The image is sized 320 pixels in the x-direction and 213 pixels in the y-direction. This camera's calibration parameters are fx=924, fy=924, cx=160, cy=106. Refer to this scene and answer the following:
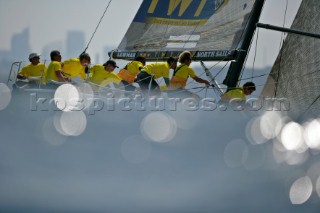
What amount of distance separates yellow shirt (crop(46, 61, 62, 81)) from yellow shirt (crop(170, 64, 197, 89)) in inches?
67.5

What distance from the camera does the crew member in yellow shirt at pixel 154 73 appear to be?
13641mm

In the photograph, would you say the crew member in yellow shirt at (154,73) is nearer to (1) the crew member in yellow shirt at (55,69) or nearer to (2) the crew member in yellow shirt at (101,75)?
(2) the crew member in yellow shirt at (101,75)

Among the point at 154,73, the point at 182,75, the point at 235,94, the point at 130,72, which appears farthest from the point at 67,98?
the point at 235,94

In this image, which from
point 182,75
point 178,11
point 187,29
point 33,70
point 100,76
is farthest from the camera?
point 178,11

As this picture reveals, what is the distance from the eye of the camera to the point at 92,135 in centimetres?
1193

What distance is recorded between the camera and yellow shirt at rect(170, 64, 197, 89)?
44.7ft

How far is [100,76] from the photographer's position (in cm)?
1372

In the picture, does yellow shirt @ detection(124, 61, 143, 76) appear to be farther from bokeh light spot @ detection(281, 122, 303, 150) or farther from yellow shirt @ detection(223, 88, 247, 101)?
bokeh light spot @ detection(281, 122, 303, 150)

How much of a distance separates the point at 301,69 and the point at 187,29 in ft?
8.46

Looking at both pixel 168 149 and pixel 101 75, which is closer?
pixel 168 149

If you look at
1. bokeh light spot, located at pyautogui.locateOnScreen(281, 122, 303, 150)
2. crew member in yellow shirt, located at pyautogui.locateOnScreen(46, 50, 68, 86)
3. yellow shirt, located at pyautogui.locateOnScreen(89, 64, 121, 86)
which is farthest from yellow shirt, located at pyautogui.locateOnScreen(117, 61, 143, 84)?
bokeh light spot, located at pyautogui.locateOnScreen(281, 122, 303, 150)

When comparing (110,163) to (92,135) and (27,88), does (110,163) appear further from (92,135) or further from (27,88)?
(27,88)

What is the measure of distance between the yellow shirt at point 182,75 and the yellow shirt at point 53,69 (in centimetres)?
171

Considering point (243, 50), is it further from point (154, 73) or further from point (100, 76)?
point (100, 76)
